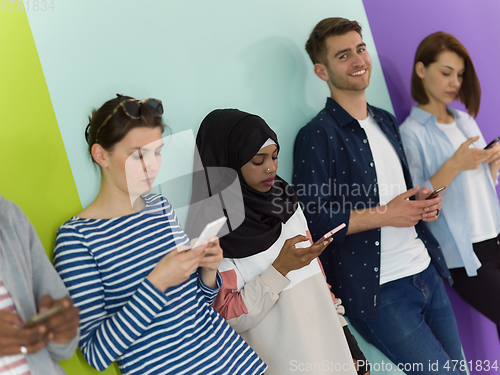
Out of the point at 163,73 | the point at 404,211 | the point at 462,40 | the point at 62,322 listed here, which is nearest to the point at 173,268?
the point at 62,322

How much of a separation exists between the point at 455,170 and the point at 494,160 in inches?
11.5

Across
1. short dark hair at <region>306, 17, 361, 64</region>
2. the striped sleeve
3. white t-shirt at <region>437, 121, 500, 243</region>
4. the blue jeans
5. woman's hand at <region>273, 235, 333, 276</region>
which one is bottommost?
the blue jeans

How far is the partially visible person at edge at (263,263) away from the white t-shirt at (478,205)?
0.95m

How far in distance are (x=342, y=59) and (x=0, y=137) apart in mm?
1174

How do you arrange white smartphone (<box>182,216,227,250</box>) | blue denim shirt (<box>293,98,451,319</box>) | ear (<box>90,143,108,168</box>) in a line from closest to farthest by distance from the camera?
white smartphone (<box>182,216,227,250</box>) < ear (<box>90,143,108,168</box>) < blue denim shirt (<box>293,98,451,319</box>)

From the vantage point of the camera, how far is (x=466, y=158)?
74.1 inches

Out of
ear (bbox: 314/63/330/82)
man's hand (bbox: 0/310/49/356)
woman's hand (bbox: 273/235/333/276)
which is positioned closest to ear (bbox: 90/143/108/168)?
man's hand (bbox: 0/310/49/356)

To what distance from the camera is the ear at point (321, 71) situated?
171 centimetres

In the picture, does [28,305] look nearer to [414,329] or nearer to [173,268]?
[173,268]

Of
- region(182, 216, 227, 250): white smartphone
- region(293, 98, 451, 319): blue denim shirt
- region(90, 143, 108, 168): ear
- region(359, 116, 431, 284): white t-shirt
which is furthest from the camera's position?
region(359, 116, 431, 284): white t-shirt

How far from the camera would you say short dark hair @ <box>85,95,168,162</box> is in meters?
1.02

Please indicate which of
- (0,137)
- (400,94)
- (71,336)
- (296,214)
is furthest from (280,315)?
(400,94)

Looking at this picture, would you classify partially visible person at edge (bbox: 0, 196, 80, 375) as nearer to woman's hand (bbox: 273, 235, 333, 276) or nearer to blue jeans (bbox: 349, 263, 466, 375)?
woman's hand (bbox: 273, 235, 333, 276)

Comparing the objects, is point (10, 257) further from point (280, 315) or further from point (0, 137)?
point (280, 315)
